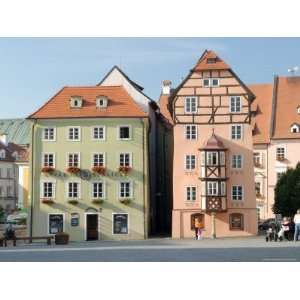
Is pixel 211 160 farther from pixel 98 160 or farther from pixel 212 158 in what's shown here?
pixel 98 160

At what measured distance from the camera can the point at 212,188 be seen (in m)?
21.4

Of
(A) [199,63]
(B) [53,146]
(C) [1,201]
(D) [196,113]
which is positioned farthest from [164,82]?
(C) [1,201]

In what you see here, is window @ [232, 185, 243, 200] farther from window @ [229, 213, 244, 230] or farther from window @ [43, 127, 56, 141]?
window @ [43, 127, 56, 141]

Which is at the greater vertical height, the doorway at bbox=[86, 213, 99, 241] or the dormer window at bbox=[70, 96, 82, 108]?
the dormer window at bbox=[70, 96, 82, 108]

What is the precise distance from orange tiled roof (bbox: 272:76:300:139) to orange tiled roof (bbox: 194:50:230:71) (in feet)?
5.48

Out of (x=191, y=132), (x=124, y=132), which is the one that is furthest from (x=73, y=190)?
(x=191, y=132)

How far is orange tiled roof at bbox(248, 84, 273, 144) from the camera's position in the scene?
2051cm

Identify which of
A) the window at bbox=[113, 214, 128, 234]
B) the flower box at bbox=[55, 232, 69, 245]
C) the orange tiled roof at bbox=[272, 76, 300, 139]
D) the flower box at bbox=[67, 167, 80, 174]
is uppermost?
the orange tiled roof at bbox=[272, 76, 300, 139]

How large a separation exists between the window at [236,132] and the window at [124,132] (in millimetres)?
3163

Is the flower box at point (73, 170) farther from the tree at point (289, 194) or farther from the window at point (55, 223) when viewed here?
the tree at point (289, 194)

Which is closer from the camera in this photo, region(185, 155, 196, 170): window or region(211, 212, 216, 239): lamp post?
region(211, 212, 216, 239): lamp post

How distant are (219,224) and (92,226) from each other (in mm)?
A: 3783

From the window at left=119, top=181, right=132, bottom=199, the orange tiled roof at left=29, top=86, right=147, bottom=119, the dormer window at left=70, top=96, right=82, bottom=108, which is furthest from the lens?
the window at left=119, top=181, right=132, bottom=199

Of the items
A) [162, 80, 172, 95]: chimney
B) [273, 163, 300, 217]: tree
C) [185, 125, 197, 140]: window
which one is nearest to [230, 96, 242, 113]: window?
[185, 125, 197, 140]: window
